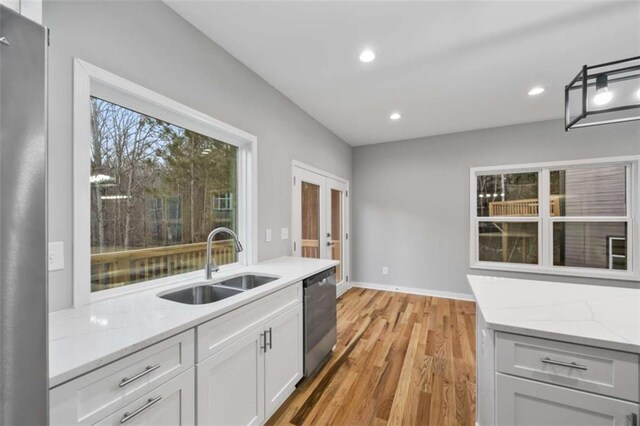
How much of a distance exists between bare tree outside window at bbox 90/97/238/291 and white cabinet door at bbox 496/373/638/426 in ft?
6.75

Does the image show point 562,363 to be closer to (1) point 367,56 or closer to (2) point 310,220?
(1) point 367,56

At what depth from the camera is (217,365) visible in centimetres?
131

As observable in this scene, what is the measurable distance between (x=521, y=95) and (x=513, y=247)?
7.31 feet

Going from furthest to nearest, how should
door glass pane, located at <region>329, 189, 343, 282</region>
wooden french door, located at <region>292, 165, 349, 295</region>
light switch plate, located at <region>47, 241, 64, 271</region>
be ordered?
door glass pane, located at <region>329, 189, 343, 282</region>
wooden french door, located at <region>292, 165, 349, 295</region>
light switch plate, located at <region>47, 241, 64, 271</region>

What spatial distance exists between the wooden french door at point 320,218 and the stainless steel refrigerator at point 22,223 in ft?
8.28

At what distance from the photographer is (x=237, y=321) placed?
1.44 metres

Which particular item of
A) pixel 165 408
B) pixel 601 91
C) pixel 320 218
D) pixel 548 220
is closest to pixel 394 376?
pixel 165 408

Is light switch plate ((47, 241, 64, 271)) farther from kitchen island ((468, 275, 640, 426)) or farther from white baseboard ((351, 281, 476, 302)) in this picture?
white baseboard ((351, 281, 476, 302))

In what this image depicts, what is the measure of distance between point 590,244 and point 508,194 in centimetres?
117

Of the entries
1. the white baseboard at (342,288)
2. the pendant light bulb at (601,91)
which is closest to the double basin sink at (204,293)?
the pendant light bulb at (601,91)

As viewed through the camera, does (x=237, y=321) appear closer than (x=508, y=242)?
Yes

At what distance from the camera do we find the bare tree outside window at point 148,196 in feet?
4.91

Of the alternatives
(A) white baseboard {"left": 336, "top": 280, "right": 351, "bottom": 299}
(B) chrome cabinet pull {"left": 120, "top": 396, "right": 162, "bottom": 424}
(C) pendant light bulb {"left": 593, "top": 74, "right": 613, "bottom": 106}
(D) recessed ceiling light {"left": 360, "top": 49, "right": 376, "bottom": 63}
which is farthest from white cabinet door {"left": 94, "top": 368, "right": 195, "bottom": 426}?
(A) white baseboard {"left": 336, "top": 280, "right": 351, "bottom": 299}

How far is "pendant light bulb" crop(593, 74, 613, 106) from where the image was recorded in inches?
48.7
